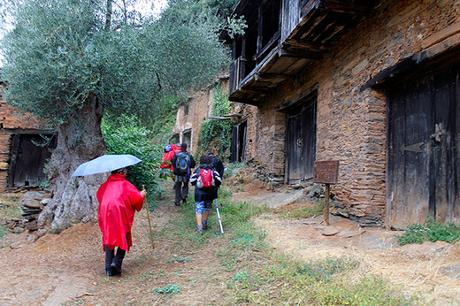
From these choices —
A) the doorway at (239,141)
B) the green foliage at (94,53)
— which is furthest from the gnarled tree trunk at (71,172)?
the doorway at (239,141)

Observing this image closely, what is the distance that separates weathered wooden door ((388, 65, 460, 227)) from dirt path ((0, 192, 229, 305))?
293cm

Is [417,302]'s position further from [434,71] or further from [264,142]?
[264,142]

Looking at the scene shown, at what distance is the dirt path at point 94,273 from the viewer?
399 centimetres

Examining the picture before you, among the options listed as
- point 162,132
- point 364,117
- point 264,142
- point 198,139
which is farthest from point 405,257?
point 162,132

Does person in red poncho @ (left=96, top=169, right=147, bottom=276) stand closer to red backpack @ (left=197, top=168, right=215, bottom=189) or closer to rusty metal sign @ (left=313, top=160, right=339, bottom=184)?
red backpack @ (left=197, top=168, right=215, bottom=189)

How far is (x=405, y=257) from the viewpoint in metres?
4.08

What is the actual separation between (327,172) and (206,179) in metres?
2.11

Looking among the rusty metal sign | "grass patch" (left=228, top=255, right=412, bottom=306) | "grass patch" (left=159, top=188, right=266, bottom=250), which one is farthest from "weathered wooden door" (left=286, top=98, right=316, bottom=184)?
"grass patch" (left=228, top=255, right=412, bottom=306)

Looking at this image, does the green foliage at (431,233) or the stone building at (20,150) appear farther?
the stone building at (20,150)

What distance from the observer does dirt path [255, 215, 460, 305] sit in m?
3.21

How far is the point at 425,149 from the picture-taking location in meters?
5.22

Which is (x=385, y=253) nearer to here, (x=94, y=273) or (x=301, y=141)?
(x=94, y=273)

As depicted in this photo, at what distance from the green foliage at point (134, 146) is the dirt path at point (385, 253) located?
368 cm

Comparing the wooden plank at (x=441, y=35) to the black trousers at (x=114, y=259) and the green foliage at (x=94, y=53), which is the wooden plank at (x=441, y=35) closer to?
the green foliage at (x=94, y=53)
